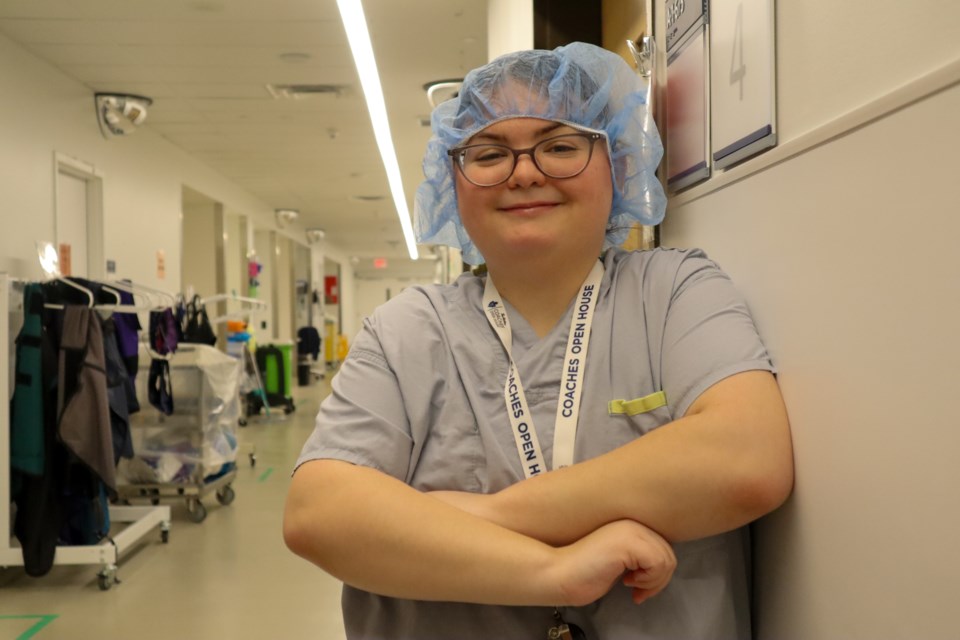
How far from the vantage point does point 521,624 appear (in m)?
1.11

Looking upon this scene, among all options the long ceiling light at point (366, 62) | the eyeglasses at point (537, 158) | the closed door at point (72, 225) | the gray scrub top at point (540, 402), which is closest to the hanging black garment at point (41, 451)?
the long ceiling light at point (366, 62)

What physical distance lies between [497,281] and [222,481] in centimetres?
416

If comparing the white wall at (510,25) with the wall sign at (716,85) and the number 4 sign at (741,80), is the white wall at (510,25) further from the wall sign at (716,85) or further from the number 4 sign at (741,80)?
the number 4 sign at (741,80)

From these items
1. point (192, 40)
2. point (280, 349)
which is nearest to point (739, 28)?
point (192, 40)

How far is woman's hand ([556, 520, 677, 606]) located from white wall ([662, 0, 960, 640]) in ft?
0.65

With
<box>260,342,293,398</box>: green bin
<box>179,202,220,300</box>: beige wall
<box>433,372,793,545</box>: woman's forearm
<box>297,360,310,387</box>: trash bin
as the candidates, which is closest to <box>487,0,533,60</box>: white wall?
<box>433,372,793,545</box>: woman's forearm

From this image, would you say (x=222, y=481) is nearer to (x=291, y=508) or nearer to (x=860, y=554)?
(x=291, y=508)

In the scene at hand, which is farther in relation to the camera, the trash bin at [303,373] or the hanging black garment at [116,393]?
the trash bin at [303,373]

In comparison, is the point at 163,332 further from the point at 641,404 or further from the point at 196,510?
the point at 641,404

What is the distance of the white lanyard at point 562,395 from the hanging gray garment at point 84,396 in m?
2.92

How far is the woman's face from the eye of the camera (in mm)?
1198

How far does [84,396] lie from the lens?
353 centimetres

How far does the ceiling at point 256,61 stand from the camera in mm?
4977

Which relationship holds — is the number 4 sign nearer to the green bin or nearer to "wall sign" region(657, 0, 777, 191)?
"wall sign" region(657, 0, 777, 191)
